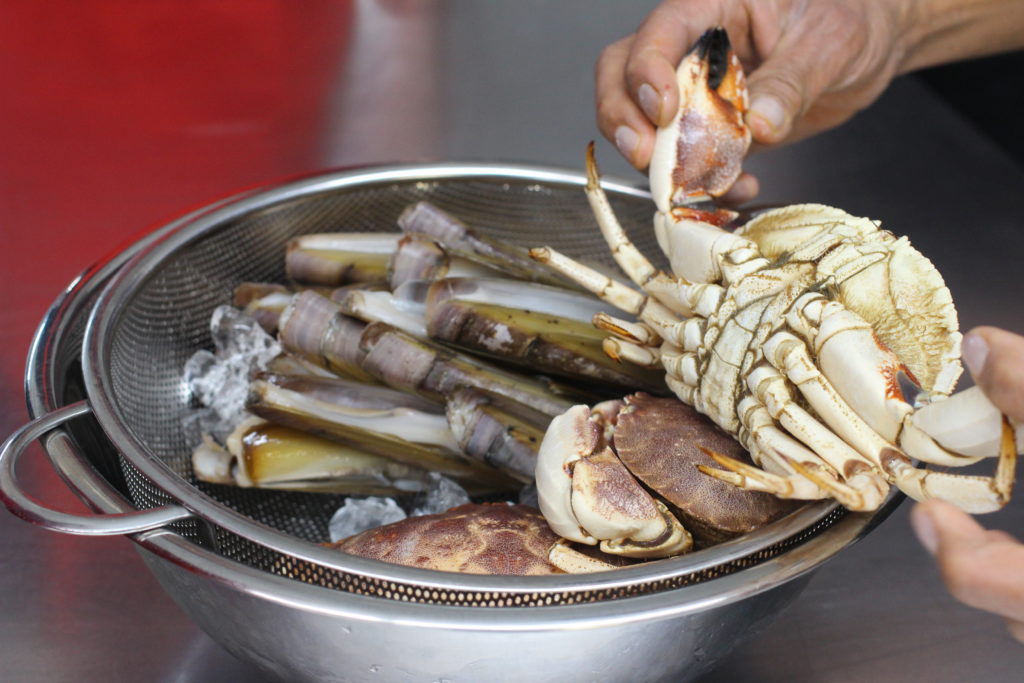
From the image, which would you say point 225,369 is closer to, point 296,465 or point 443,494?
point 296,465

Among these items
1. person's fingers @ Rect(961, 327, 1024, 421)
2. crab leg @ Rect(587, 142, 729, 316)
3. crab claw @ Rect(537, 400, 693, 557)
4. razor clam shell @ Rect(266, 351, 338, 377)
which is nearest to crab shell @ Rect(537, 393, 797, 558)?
crab claw @ Rect(537, 400, 693, 557)

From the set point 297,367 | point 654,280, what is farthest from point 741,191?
point 297,367

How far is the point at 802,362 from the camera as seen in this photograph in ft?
2.13

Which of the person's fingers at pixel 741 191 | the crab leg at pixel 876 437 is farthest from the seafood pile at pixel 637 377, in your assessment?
the person's fingers at pixel 741 191

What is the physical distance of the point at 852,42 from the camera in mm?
1145

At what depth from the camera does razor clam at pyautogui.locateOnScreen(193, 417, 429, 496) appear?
0.87m

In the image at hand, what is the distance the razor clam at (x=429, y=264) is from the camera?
98 cm

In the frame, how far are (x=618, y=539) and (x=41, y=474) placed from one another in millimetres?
631

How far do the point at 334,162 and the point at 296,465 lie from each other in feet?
2.54

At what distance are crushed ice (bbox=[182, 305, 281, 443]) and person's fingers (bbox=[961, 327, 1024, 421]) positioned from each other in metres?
0.69

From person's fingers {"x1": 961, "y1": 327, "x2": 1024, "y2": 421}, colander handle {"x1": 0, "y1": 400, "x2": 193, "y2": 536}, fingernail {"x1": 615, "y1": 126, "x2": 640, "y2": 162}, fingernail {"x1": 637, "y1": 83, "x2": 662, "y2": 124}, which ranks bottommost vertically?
colander handle {"x1": 0, "y1": 400, "x2": 193, "y2": 536}

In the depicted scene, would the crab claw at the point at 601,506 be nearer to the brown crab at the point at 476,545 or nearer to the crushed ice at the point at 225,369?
the brown crab at the point at 476,545

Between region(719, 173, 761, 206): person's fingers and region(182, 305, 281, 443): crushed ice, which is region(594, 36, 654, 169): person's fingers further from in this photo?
region(182, 305, 281, 443): crushed ice

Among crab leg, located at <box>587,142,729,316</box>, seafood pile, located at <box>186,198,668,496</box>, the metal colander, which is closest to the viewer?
the metal colander
